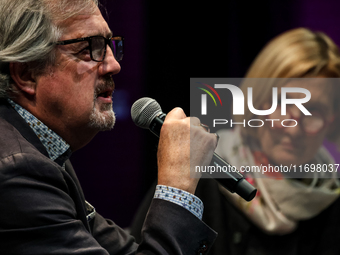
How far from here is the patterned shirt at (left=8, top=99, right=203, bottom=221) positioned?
992 mm

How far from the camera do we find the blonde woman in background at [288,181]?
6.19 ft

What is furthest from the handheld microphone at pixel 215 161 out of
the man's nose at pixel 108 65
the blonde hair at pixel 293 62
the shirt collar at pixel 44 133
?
the blonde hair at pixel 293 62

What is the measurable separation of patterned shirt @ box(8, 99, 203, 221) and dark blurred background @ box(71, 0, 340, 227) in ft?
4.24

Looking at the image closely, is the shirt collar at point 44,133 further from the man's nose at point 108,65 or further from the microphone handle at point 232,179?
the microphone handle at point 232,179

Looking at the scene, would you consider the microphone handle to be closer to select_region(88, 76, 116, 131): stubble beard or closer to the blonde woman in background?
select_region(88, 76, 116, 131): stubble beard

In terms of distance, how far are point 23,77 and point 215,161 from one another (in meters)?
0.61

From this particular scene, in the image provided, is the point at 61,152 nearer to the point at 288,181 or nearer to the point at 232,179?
the point at 232,179

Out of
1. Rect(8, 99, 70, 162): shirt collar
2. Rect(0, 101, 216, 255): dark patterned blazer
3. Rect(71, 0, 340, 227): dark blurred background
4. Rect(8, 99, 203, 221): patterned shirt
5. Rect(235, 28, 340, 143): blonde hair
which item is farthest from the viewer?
Rect(71, 0, 340, 227): dark blurred background

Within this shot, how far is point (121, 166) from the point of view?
9.31ft

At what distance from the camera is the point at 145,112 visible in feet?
3.90

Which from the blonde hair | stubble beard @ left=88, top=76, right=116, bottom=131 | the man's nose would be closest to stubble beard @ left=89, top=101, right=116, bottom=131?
stubble beard @ left=88, top=76, right=116, bottom=131

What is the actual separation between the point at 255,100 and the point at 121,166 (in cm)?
126

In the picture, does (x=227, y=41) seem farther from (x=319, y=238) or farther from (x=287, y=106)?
(x=319, y=238)

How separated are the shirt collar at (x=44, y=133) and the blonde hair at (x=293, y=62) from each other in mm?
1144
